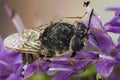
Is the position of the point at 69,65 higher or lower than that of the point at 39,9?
higher

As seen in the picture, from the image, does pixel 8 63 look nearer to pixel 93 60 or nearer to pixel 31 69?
pixel 31 69

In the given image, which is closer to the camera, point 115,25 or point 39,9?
point 115,25

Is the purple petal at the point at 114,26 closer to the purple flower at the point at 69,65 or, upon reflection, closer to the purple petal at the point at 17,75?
the purple flower at the point at 69,65

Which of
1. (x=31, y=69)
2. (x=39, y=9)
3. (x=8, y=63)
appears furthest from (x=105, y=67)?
(x=39, y=9)

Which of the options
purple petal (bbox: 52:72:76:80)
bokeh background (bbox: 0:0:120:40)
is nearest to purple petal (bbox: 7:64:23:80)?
purple petal (bbox: 52:72:76:80)

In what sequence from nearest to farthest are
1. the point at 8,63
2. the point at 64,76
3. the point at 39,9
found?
the point at 64,76, the point at 8,63, the point at 39,9

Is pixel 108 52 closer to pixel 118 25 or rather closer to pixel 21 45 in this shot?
pixel 118 25

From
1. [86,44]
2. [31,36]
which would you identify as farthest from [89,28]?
[31,36]

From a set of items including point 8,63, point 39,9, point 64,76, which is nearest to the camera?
point 64,76
